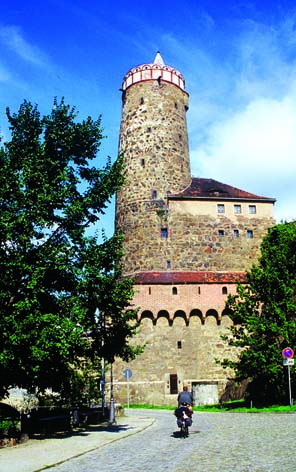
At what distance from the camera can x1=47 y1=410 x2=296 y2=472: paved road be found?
866 cm

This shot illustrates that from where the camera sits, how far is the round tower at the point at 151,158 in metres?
40.4

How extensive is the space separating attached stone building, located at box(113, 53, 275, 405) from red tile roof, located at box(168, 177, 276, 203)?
0.09 metres

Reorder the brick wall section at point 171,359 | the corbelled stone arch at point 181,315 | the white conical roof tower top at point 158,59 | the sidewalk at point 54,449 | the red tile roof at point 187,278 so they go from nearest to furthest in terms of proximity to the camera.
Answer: the sidewalk at point 54,449 → the brick wall section at point 171,359 → the corbelled stone arch at point 181,315 → the red tile roof at point 187,278 → the white conical roof tower top at point 158,59

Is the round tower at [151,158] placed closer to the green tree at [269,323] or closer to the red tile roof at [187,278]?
the red tile roof at [187,278]

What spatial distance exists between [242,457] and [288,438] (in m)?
3.06

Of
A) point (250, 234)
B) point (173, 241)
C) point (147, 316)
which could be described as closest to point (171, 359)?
point (147, 316)

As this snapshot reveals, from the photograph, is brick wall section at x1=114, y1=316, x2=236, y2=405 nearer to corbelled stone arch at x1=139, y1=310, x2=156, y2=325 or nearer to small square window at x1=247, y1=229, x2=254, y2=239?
corbelled stone arch at x1=139, y1=310, x2=156, y2=325

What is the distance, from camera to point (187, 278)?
37.9 meters

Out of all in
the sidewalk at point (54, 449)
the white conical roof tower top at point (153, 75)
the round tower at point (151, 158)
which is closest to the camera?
the sidewalk at point (54, 449)

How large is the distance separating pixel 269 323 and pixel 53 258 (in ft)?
42.8

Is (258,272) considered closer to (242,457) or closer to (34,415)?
(34,415)

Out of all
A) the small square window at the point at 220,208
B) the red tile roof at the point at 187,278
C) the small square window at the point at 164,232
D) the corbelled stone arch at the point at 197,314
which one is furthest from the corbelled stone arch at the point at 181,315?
the small square window at the point at 220,208

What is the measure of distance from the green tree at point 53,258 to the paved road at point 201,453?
10.8 feet

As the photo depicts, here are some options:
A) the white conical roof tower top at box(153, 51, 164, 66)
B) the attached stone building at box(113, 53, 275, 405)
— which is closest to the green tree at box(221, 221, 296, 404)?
the attached stone building at box(113, 53, 275, 405)
